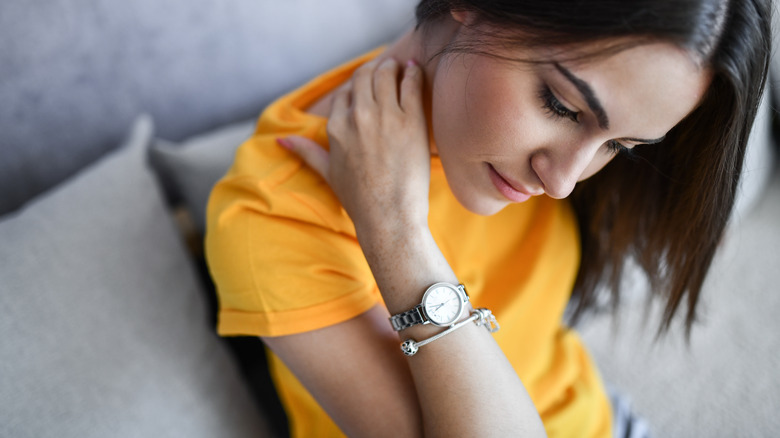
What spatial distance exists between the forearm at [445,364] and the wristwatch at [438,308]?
0.5 inches

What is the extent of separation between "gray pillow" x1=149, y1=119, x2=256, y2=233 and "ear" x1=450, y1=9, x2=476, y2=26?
1.86 feet

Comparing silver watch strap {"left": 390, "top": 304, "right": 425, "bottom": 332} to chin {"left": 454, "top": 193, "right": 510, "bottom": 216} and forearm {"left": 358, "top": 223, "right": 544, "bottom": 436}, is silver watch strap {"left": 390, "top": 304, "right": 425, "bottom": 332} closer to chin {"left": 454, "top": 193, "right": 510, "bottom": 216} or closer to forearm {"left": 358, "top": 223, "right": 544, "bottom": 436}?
forearm {"left": 358, "top": 223, "right": 544, "bottom": 436}

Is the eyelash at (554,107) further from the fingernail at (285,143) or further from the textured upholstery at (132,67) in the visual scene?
the textured upholstery at (132,67)

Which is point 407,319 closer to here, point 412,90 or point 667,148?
point 412,90

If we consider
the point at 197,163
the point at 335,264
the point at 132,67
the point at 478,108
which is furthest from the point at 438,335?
the point at 132,67

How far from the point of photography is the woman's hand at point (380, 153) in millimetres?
728

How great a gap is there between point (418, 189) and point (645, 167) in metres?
0.45

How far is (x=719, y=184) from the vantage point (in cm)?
79

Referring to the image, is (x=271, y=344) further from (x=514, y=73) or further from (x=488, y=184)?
(x=514, y=73)

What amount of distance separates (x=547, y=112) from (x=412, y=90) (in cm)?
22

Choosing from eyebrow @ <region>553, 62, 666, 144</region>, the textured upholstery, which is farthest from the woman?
the textured upholstery

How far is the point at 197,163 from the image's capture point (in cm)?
106

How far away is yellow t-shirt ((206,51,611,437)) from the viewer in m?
0.73

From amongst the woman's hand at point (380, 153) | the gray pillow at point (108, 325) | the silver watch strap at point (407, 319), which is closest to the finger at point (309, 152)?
the woman's hand at point (380, 153)
